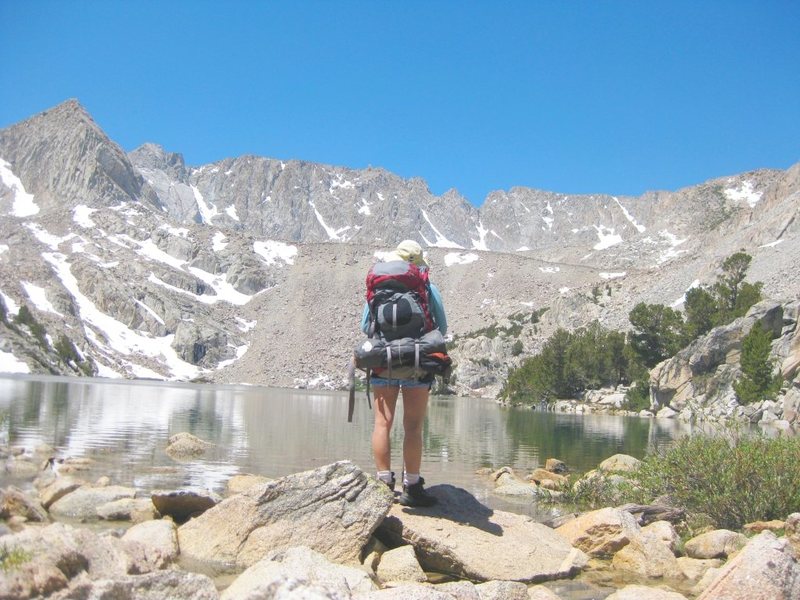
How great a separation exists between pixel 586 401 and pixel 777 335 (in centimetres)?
2375

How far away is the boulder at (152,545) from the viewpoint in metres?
6.11

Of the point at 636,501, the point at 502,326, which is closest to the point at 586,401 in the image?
the point at 502,326

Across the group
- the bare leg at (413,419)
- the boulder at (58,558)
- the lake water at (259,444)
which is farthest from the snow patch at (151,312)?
the boulder at (58,558)

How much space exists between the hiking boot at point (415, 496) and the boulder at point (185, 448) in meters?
12.0

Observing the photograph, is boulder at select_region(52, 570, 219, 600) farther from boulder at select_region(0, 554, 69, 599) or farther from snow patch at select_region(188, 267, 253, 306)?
snow patch at select_region(188, 267, 253, 306)

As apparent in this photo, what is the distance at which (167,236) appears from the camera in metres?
170

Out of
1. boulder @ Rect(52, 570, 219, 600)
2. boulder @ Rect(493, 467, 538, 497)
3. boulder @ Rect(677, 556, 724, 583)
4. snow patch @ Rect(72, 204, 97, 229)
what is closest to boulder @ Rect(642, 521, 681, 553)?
boulder @ Rect(677, 556, 724, 583)

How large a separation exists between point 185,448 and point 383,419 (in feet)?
→ 44.9

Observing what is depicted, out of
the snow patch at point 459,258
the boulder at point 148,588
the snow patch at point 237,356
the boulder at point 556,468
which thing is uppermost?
the snow patch at point 459,258

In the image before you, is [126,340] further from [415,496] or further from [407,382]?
[407,382]

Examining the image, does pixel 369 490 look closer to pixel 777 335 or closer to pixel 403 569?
pixel 403 569

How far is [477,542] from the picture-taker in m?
7.58

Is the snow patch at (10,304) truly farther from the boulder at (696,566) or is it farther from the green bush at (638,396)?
the boulder at (696,566)

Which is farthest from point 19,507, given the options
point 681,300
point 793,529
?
point 681,300
